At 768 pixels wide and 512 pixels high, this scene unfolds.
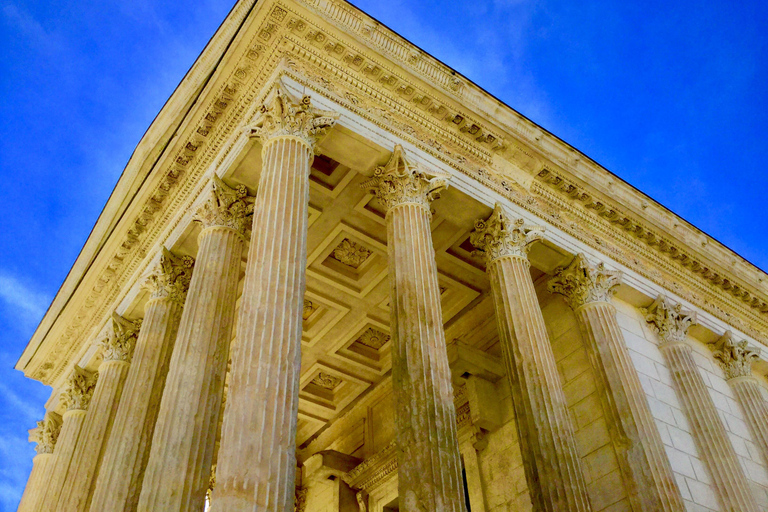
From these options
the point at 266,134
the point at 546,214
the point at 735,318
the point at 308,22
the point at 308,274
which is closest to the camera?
the point at 266,134

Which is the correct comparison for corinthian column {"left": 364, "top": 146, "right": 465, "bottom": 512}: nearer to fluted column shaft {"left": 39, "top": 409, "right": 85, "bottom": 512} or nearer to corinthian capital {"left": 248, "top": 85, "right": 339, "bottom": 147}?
corinthian capital {"left": 248, "top": 85, "right": 339, "bottom": 147}

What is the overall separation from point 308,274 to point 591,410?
24.1 feet

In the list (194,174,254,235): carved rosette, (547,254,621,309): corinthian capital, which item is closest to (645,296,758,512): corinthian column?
(547,254,621,309): corinthian capital

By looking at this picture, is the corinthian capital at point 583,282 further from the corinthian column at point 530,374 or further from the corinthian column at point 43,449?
the corinthian column at point 43,449

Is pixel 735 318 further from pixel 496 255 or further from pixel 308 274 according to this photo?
pixel 308 274

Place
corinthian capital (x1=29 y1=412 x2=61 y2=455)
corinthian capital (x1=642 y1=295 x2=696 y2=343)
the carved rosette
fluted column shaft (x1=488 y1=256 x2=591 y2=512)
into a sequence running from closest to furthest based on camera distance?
fluted column shaft (x1=488 y1=256 x2=591 y2=512) → the carved rosette → corinthian capital (x1=642 y1=295 x2=696 y2=343) → corinthian capital (x1=29 y1=412 x2=61 y2=455)

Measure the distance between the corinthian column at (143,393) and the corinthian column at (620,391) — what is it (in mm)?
8485

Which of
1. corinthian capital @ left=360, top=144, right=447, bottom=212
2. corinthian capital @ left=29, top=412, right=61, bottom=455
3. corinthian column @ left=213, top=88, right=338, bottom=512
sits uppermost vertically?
corinthian capital @ left=360, top=144, right=447, bottom=212

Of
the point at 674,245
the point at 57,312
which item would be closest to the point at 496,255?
the point at 674,245

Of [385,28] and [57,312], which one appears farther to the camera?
[57,312]

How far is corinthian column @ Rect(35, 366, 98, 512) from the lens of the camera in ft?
46.9

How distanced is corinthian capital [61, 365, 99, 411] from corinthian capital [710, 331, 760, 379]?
16.5 m

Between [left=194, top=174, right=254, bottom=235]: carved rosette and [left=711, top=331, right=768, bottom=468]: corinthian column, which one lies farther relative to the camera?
[left=711, top=331, right=768, bottom=468]: corinthian column

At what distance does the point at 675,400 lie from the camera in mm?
15188
